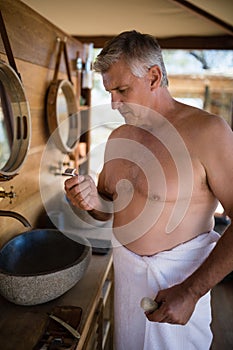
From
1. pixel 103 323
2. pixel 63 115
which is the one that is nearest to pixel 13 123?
pixel 63 115

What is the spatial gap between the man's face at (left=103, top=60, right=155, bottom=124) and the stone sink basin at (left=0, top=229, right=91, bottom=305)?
0.52 metres

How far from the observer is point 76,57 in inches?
89.9

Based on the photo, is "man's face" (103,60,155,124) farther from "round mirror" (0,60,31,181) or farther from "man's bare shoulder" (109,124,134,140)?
"round mirror" (0,60,31,181)

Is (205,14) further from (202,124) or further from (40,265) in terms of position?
(40,265)

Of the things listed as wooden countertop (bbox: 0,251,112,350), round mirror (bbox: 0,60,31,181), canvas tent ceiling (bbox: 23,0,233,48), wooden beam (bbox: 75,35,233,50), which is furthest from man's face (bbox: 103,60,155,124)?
wooden beam (bbox: 75,35,233,50)

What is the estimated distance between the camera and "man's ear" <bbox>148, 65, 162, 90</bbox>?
1072mm

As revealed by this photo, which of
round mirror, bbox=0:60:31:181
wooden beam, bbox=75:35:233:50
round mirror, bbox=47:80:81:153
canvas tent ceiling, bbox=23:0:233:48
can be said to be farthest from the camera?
wooden beam, bbox=75:35:233:50

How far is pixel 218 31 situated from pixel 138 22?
0.59 metres

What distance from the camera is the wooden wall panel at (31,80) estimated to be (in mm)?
1339

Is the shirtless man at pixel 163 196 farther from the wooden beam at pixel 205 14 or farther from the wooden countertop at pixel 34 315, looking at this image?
the wooden beam at pixel 205 14

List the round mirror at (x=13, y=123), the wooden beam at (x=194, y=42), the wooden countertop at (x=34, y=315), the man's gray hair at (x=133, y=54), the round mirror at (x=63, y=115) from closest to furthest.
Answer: the wooden countertop at (x=34, y=315) < the man's gray hair at (x=133, y=54) < the round mirror at (x=13, y=123) < the round mirror at (x=63, y=115) < the wooden beam at (x=194, y=42)

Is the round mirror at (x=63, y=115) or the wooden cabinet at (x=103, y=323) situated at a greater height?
the round mirror at (x=63, y=115)

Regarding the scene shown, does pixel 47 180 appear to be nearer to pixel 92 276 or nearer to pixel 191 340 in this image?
pixel 92 276

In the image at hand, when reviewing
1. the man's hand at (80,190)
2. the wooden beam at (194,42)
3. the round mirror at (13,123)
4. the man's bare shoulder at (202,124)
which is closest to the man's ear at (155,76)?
the man's bare shoulder at (202,124)
